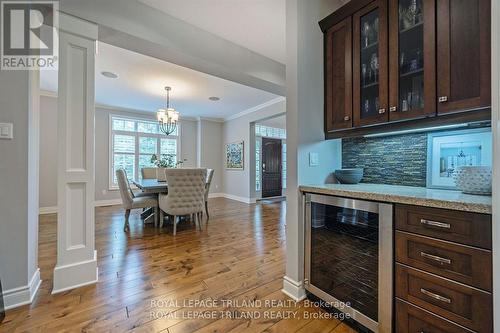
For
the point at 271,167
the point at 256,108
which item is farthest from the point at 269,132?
the point at 256,108

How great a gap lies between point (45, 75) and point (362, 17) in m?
5.15

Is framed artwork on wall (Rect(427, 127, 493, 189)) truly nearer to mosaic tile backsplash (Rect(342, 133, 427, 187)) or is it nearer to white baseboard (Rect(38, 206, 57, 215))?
mosaic tile backsplash (Rect(342, 133, 427, 187))

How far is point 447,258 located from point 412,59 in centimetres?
124

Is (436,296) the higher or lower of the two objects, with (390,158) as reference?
lower

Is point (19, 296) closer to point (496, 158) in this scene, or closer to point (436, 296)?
point (436, 296)

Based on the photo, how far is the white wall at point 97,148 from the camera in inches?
197

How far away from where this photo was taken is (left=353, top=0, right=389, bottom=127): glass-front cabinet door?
1.62m

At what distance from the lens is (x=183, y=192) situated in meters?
3.50

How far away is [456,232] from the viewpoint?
103cm

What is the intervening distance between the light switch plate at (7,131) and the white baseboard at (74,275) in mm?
1123

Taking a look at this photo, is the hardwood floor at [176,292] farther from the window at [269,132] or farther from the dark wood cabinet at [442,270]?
the window at [269,132]

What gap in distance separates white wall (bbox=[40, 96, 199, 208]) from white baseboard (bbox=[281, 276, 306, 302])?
5.75m

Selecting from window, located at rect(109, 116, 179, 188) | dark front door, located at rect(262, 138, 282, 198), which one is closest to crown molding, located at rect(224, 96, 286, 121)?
dark front door, located at rect(262, 138, 282, 198)

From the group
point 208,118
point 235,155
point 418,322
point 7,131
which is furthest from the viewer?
point 208,118
